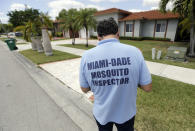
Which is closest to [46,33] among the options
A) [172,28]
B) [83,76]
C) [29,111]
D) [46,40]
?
[46,40]

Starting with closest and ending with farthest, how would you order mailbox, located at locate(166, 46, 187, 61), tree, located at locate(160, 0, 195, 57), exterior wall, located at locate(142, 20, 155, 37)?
mailbox, located at locate(166, 46, 187, 61), tree, located at locate(160, 0, 195, 57), exterior wall, located at locate(142, 20, 155, 37)

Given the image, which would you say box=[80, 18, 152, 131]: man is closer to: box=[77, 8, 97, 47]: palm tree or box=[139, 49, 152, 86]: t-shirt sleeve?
box=[139, 49, 152, 86]: t-shirt sleeve

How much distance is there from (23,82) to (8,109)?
72.1 inches

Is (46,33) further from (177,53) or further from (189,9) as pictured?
(189,9)

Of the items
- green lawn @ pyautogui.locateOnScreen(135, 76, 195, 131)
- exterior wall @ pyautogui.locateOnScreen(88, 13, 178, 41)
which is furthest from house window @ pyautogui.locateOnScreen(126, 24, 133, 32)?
green lawn @ pyautogui.locateOnScreen(135, 76, 195, 131)

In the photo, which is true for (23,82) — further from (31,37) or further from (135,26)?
(135,26)

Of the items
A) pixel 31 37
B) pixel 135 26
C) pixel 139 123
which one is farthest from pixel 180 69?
pixel 135 26

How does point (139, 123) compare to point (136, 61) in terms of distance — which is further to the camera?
point (139, 123)

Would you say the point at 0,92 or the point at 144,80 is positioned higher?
the point at 144,80

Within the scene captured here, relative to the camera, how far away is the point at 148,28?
16734 millimetres

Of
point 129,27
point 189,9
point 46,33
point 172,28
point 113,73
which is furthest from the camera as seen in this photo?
point 129,27

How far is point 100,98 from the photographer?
120 cm

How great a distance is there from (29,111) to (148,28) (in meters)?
18.6

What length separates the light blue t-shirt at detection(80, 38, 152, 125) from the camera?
3.35 ft
